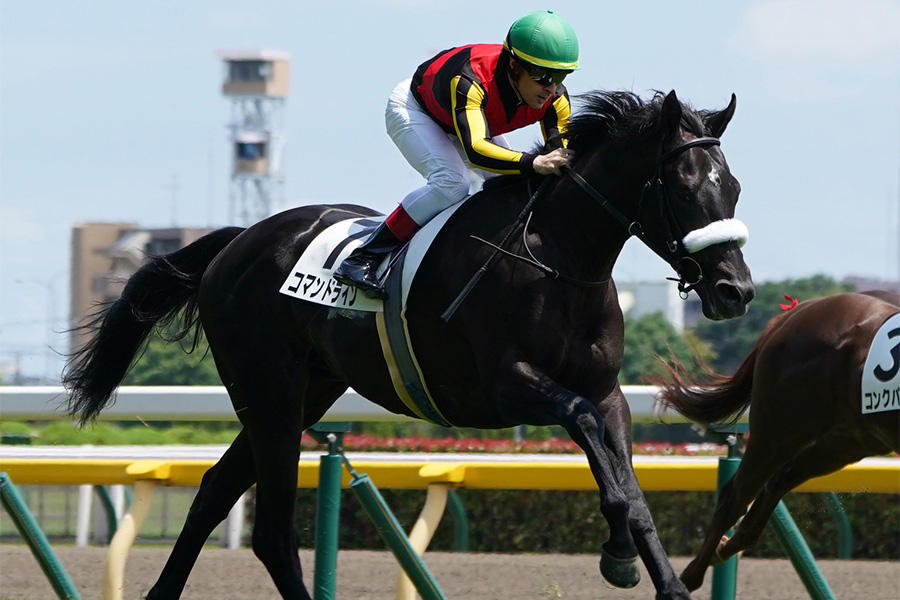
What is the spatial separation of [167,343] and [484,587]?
1.86 metres

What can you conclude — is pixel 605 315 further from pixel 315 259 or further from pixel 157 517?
pixel 157 517

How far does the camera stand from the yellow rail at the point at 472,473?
5.55 meters

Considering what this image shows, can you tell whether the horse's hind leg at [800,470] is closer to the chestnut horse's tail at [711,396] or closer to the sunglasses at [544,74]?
the chestnut horse's tail at [711,396]

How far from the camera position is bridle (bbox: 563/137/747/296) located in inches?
147

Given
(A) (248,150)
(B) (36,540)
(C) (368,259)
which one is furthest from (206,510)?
(A) (248,150)

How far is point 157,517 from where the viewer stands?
42.0 feet

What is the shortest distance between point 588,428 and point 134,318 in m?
2.32

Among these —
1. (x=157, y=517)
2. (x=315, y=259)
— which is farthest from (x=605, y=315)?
(x=157, y=517)

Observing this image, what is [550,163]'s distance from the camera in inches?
163

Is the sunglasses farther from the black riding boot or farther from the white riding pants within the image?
the black riding boot

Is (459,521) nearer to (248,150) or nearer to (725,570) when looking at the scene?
(725,570)

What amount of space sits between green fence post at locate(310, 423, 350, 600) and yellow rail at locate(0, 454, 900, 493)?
25.8 inches

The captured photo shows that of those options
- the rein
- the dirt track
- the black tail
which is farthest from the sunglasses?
the dirt track

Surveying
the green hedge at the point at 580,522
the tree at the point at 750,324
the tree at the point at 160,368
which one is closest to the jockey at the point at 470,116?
the tree at the point at 160,368
